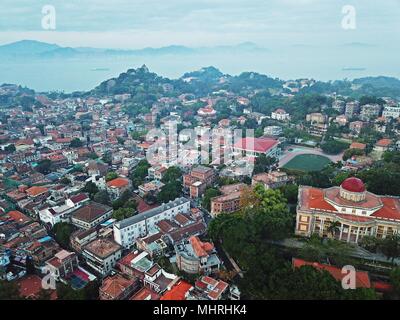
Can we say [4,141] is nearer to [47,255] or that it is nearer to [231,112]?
[47,255]

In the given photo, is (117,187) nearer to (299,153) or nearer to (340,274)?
(340,274)

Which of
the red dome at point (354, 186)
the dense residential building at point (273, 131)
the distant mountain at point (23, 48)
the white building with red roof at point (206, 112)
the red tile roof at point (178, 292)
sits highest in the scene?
the distant mountain at point (23, 48)

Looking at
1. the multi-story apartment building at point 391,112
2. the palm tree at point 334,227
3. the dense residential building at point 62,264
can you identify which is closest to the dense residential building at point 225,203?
the palm tree at point 334,227

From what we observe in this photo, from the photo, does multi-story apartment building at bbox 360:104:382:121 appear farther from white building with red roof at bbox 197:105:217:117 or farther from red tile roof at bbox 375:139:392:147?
white building with red roof at bbox 197:105:217:117

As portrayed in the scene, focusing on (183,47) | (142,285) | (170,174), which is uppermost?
(183,47)

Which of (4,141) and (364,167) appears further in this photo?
(4,141)

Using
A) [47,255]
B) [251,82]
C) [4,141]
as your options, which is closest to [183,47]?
[251,82]

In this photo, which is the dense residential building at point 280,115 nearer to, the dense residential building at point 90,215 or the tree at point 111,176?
the tree at point 111,176

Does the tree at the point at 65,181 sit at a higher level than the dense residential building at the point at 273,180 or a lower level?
lower
